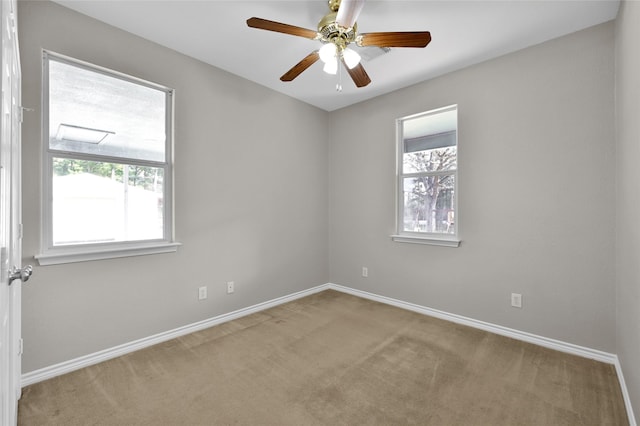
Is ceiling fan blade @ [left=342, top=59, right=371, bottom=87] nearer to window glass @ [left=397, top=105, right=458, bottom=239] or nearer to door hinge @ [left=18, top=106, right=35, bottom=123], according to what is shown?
window glass @ [left=397, top=105, right=458, bottom=239]

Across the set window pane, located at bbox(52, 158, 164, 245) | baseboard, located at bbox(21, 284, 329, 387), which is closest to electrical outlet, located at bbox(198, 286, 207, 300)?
baseboard, located at bbox(21, 284, 329, 387)

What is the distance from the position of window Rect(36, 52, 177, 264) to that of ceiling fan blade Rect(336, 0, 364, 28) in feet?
6.16

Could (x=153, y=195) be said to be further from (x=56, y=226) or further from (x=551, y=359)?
(x=551, y=359)

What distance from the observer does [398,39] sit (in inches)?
73.0

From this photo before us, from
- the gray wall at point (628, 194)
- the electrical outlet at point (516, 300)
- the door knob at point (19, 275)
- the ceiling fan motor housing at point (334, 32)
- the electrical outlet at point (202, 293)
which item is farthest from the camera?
the electrical outlet at point (202, 293)

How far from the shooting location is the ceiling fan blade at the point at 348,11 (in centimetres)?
149

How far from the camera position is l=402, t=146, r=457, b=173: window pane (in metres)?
3.19

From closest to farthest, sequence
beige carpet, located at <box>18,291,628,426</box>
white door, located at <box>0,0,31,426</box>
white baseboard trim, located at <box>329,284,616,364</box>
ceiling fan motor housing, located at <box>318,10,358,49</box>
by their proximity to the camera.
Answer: white door, located at <box>0,0,31,426</box>
beige carpet, located at <box>18,291,628,426</box>
ceiling fan motor housing, located at <box>318,10,358,49</box>
white baseboard trim, located at <box>329,284,616,364</box>

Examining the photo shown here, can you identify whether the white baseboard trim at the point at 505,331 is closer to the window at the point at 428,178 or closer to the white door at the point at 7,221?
the window at the point at 428,178

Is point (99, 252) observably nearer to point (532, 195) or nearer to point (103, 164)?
point (103, 164)

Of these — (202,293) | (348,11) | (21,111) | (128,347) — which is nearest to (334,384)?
(202,293)

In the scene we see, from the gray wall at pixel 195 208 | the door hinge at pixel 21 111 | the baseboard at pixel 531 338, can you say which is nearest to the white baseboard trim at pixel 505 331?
the baseboard at pixel 531 338

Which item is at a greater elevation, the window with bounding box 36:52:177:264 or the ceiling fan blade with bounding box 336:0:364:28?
the ceiling fan blade with bounding box 336:0:364:28

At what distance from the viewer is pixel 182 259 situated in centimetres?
278
